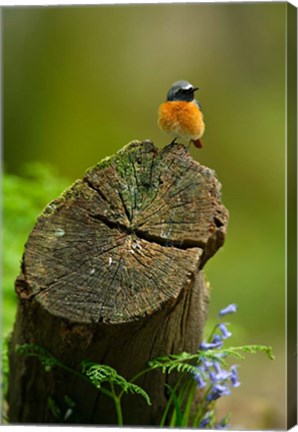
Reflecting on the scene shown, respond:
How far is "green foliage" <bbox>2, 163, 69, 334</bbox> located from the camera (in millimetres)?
3240

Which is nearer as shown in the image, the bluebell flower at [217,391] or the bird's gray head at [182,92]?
the bird's gray head at [182,92]

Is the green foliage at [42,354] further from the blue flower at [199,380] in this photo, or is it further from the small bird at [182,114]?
the small bird at [182,114]

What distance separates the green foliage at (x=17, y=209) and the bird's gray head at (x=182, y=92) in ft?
3.06

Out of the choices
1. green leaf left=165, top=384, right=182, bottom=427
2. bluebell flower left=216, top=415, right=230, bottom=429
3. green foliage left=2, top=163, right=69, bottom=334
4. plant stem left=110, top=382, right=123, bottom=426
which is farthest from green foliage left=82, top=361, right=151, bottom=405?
green foliage left=2, top=163, right=69, bottom=334

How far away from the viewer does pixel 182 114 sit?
2367mm

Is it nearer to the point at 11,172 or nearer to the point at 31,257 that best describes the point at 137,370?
the point at 31,257

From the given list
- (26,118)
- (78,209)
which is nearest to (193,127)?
(78,209)

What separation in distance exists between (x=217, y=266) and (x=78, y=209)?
4.12 feet

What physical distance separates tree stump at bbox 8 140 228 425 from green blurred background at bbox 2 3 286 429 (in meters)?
0.17

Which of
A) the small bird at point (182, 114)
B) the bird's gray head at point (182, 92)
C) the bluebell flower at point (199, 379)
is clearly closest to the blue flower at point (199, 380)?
the bluebell flower at point (199, 379)

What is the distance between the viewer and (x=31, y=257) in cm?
204

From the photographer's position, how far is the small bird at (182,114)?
2354mm

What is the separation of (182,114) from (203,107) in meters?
0.13

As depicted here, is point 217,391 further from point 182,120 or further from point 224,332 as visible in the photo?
point 182,120
